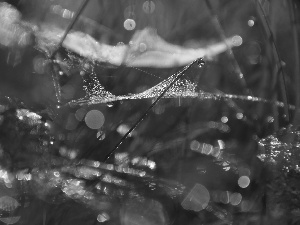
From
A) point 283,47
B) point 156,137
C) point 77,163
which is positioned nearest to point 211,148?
point 156,137

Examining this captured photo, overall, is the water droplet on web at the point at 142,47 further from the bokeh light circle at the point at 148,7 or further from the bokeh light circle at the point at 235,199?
the bokeh light circle at the point at 235,199

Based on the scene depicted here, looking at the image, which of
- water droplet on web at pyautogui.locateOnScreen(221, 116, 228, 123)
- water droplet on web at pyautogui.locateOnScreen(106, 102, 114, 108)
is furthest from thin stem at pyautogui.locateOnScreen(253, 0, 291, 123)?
water droplet on web at pyautogui.locateOnScreen(106, 102, 114, 108)

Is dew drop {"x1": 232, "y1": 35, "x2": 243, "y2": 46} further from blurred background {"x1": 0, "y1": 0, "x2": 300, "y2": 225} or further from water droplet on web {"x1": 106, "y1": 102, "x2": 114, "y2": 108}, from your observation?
water droplet on web {"x1": 106, "y1": 102, "x2": 114, "y2": 108}

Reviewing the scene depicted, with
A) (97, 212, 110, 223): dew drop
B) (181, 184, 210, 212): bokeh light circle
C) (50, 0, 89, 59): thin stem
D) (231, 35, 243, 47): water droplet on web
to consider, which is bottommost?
(97, 212, 110, 223): dew drop

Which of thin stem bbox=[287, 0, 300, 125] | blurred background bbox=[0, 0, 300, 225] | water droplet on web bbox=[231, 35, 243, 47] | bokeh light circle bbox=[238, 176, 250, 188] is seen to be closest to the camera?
blurred background bbox=[0, 0, 300, 225]

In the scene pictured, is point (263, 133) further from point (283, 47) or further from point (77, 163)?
point (77, 163)

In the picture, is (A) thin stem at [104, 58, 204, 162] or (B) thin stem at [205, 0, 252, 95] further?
(B) thin stem at [205, 0, 252, 95]
